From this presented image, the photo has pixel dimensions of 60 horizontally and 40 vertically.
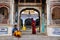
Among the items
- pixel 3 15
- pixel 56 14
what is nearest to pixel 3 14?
pixel 3 15

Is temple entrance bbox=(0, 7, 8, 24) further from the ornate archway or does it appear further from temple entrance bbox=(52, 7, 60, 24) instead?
temple entrance bbox=(52, 7, 60, 24)

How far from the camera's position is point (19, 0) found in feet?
58.7

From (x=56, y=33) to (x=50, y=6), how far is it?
2074 millimetres

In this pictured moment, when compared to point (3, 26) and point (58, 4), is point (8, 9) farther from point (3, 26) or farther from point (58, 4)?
point (58, 4)

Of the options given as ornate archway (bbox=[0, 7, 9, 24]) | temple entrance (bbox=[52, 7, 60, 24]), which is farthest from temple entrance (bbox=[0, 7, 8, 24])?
temple entrance (bbox=[52, 7, 60, 24])

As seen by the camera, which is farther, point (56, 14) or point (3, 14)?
point (3, 14)

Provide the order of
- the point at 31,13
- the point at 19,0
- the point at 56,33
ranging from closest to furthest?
1. the point at 56,33
2. the point at 19,0
3. the point at 31,13

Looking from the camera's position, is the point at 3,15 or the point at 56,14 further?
the point at 3,15

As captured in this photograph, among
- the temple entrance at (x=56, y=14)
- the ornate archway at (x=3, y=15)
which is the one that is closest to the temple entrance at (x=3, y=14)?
the ornate archway at (x=3, y=15)

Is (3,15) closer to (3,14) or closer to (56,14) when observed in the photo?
(3,14)

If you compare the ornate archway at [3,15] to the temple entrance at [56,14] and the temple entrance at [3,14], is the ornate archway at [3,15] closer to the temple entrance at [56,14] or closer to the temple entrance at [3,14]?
the temple entrance at [3,14]

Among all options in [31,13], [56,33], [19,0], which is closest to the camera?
[56,33]

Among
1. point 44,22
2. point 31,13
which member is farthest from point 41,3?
point 31,13

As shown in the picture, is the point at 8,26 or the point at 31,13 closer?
the point at 8,26
